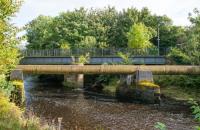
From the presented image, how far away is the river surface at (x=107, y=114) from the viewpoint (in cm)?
3028

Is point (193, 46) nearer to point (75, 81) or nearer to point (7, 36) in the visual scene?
point (75, 81)

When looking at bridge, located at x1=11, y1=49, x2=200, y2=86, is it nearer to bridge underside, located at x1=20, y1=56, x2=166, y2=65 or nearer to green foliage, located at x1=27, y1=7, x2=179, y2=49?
bridge underside, located at x1=20, y1=56, x2=166, y2=65

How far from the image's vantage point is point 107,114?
36.1 metres

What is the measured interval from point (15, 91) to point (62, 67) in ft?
44.3

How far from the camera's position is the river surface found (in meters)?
30.3

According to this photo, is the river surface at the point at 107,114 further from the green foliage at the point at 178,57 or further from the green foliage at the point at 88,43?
the green foliage at the point at 88,43

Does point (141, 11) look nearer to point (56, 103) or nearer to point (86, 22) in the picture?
point (86, 22)

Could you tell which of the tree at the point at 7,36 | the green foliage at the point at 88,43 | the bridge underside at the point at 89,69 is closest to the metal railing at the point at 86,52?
the green foliage at the point at 88,43

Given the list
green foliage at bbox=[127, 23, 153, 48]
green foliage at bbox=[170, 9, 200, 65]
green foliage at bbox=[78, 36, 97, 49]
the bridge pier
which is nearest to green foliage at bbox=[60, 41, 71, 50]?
green foliage at bbox=[78, 36, 97, 49]

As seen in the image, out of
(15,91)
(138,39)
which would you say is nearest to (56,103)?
(15,91)

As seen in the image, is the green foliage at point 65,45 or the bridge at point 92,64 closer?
the bridge at point 92,64

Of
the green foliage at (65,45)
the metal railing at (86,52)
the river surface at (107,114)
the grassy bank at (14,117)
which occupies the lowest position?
the river surface at (107,114)

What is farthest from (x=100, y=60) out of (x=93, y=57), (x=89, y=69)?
(x=89, y=69)

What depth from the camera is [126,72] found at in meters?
52.8
